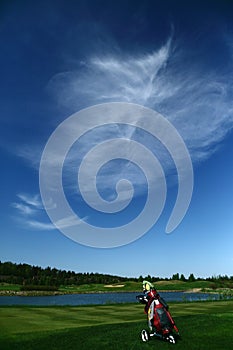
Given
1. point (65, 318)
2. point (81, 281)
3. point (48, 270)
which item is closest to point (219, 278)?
point (81, 281)

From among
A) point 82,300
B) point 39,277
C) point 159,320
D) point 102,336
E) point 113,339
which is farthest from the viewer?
point 39,277

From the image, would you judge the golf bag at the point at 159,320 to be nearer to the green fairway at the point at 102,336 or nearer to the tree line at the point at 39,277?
the green fairway at the point at 102,336

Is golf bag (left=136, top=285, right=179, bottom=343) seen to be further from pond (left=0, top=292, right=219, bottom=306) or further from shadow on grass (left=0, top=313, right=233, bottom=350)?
pond (left=0, top=292, right=219, bottom=306)

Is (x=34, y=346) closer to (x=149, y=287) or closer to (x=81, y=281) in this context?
(x=149, y=287)

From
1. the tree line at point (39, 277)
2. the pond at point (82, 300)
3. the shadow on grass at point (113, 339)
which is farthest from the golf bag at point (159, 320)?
the tree line at point (39, 277)

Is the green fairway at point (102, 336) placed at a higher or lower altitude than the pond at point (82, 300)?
lower

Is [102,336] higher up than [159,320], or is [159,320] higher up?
[159,320]

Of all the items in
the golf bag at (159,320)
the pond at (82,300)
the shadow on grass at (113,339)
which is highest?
the pond at (82,300)

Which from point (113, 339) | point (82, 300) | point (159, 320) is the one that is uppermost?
point (82, 300)

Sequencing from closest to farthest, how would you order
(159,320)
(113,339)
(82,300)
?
1. (159,320)
2. (113,339)
3. (82,300)

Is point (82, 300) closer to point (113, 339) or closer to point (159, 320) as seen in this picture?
point (113, 339)

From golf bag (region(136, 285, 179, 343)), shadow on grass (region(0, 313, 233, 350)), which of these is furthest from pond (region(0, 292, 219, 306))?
golf bag (region(136, 285, 179, 343))

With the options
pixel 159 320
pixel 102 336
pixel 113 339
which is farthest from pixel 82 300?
pixel 159 320

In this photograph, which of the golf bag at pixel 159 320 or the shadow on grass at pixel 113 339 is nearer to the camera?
the shadow on grass at pixel 113 339
